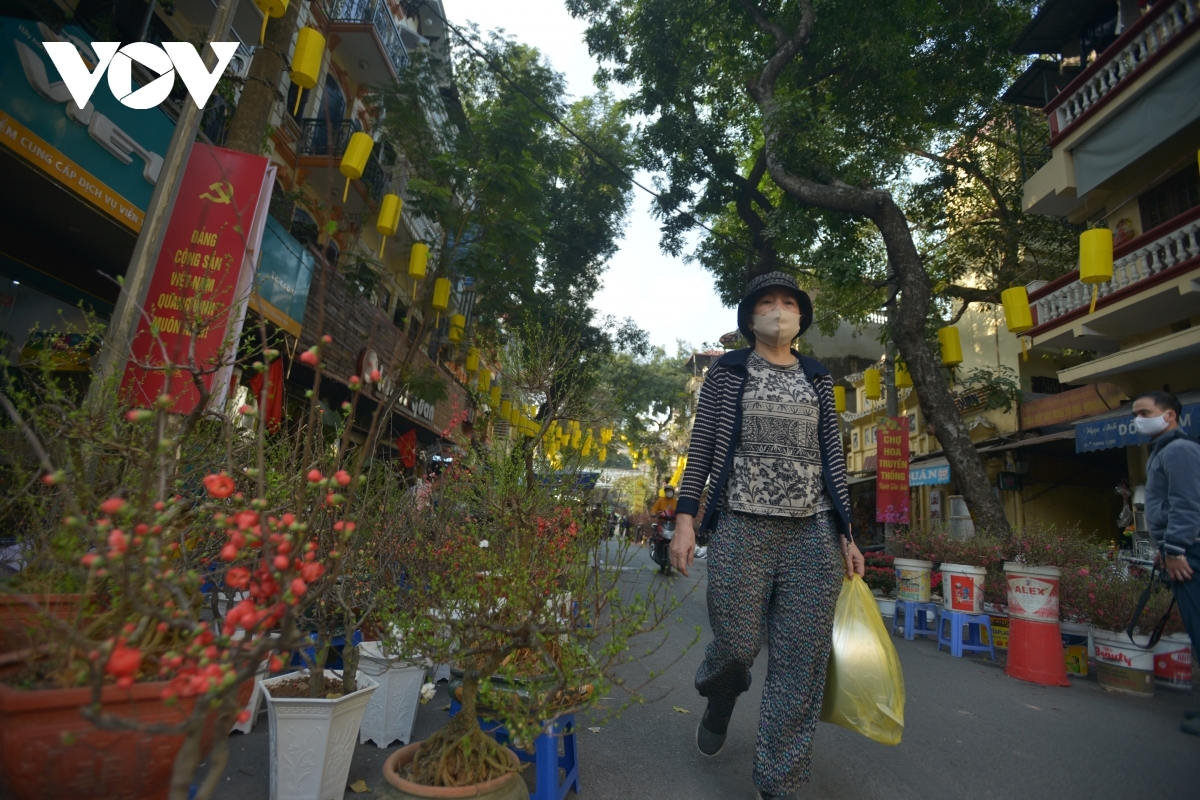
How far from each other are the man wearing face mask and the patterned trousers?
2.28 m

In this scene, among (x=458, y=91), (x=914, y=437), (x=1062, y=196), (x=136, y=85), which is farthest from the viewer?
(x=914, y=437)

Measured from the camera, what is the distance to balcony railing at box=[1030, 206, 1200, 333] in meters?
8.68

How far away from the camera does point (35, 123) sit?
512 centimetres

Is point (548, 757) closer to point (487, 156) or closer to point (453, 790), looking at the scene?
point (453, 790)

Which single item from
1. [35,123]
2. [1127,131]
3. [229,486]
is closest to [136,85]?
[35,123]

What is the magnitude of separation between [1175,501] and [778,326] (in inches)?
104

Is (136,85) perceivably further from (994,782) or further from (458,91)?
(458,91)

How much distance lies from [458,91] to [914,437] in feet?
56.8

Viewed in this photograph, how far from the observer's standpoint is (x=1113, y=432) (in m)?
9.66

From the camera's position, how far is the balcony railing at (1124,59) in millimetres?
9016

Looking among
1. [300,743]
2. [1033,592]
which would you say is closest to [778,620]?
[300,743]

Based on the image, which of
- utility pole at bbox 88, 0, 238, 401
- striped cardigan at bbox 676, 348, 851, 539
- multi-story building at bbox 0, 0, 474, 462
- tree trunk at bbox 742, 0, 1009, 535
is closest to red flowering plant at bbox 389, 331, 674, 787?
striped cardigan at bbox 676, 348, 851, 539

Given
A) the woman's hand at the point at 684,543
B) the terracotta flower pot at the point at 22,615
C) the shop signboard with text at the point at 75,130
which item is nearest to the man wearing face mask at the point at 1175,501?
the woman's hand at the point at 684,543

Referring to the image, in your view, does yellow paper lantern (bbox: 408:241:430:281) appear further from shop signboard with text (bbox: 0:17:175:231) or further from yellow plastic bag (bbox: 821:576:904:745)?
yellow plastic bag (bbox: 821:576:904:745)
